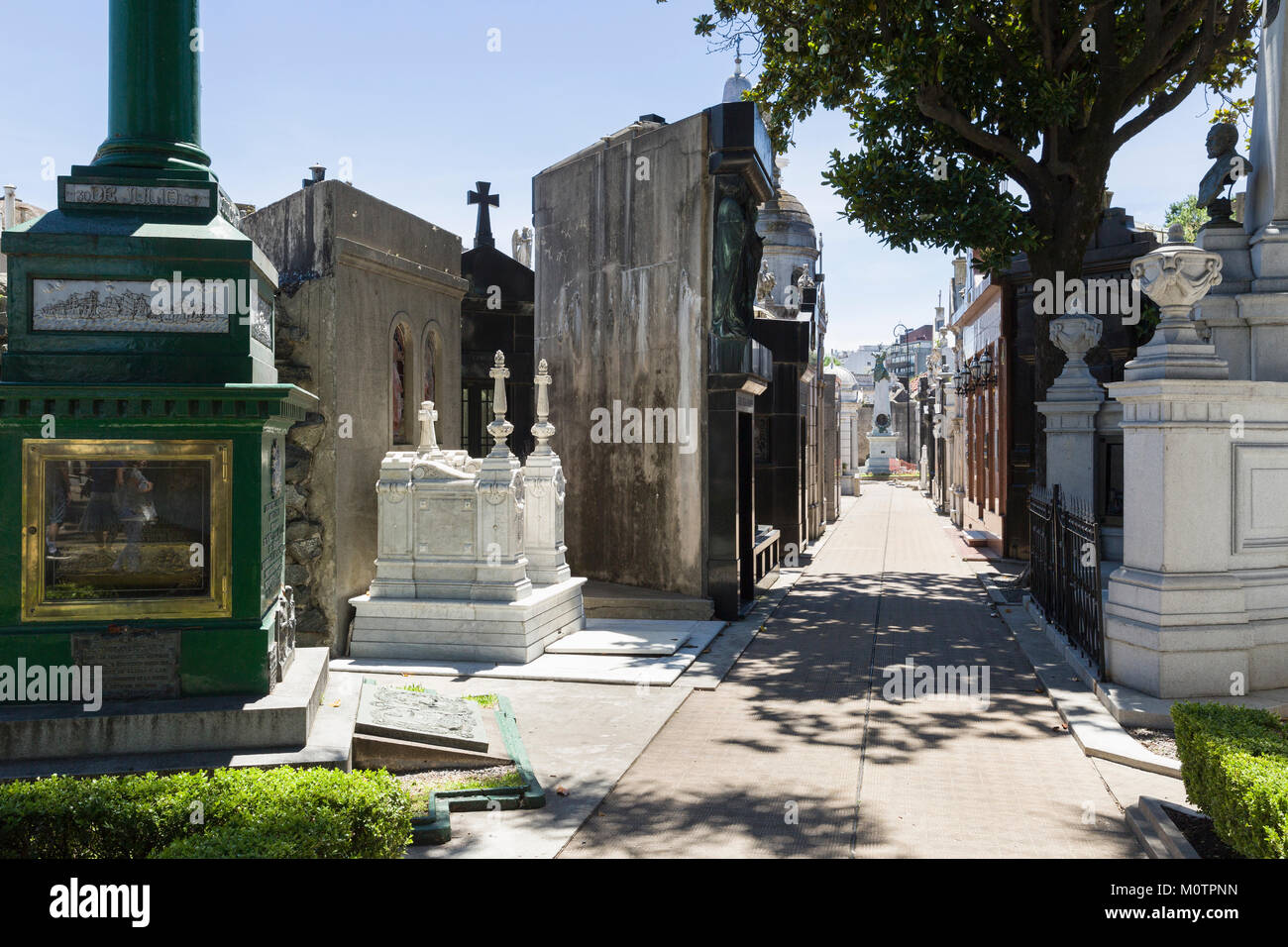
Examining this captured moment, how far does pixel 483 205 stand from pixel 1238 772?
59.8ft

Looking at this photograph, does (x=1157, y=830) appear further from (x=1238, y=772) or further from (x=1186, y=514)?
(x=1186, y=514)

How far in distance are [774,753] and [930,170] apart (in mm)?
11319

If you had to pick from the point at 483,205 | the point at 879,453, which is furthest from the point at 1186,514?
the point at 879,453

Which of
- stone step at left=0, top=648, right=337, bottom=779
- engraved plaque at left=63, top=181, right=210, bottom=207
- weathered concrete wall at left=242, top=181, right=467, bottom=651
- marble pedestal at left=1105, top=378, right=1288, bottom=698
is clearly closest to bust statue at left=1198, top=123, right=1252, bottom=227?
marble pedestal at left=1105, top=378, right=1288, bottom=698

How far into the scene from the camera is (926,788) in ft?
20.7

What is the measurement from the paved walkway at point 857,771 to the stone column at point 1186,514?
1142mm

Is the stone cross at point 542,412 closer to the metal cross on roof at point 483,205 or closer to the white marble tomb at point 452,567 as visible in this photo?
the white marble tomb at point 452,567

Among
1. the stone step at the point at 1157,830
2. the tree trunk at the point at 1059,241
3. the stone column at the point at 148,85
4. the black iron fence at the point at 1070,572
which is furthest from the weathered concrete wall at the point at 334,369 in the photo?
the tree trunk at the point at 1059,241

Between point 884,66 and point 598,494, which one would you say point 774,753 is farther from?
point 884,66

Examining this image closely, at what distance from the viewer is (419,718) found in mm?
6926

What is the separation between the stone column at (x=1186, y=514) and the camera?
7.99 meters

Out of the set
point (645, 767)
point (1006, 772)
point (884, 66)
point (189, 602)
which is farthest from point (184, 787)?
point (884, 66)

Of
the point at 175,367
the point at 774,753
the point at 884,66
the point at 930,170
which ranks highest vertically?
the point at 884,66

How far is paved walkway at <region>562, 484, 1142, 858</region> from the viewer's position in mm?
5391
